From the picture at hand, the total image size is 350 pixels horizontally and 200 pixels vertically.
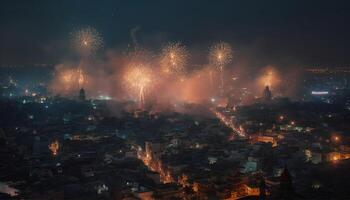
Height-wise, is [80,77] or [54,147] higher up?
[80,77]

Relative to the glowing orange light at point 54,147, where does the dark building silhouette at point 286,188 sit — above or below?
below

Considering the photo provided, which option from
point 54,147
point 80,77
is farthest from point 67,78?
point 54,147

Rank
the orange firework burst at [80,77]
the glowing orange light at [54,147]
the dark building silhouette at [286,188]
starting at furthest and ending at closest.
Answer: the orange firework burst at [80,77]
the glowing orange light at [54,147]
the dark building silhouette at [286,188]

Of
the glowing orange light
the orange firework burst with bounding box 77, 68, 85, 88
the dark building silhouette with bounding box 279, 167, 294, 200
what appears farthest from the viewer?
the orange firework burst with bounding box 77, 68, 85, 88

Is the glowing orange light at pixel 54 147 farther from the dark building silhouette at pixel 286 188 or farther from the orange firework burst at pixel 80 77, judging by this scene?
the orange firework burst at pixel 80 77

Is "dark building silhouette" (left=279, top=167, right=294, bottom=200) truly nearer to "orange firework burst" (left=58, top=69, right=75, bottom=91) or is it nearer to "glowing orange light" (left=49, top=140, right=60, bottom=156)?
"glowing orange light" (left=49, top=140, right=60, bottom=156)

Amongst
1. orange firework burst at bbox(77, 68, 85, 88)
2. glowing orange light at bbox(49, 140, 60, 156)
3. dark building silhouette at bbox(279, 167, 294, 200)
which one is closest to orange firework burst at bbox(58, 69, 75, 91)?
orange firework burst at bbox(77, 68, 85, 88)

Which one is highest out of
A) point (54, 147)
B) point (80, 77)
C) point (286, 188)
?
point (80, 77)

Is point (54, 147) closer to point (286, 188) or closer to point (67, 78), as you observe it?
point (286, 188)

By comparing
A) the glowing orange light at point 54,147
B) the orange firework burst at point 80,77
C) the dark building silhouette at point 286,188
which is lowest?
the dark building silhouette at point 286,188

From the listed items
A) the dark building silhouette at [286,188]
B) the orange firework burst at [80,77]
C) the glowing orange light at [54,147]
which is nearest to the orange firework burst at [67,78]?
Answer: the orange firework burst at [80,77]

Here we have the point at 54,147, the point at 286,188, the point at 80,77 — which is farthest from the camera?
the point at 80,77

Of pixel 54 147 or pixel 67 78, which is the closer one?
pixel 54 147

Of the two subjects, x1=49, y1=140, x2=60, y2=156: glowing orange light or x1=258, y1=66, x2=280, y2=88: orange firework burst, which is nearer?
x1=49, y1=140, x2=60, y2=156: glowing orange light
